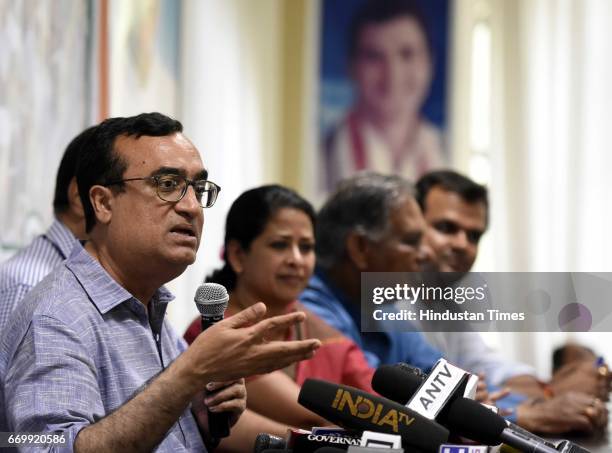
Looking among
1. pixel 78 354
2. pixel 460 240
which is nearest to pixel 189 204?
pixel 78 354

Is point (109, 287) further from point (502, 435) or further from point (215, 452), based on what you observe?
point (502, 435)

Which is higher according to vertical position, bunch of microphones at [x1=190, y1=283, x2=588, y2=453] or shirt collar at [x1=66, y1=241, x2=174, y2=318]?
shirt collar at [x1=66, y1=241, x2=174, y2=318]

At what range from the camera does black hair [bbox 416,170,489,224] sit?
371cm

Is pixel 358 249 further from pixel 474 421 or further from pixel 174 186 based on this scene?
pixel 474 421

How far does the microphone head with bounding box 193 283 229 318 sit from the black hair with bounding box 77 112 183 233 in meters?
0.24

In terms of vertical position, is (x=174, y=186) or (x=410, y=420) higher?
(x=174, y=186)

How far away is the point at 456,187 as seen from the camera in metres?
3.73

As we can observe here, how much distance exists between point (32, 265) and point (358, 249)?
1.07 m

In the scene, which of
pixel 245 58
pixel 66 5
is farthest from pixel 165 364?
pixel 245 58

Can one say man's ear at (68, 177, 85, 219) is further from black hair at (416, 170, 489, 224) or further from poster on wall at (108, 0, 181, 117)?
black hair at (416, 170, 489, 224)

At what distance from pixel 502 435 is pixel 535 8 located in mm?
5079

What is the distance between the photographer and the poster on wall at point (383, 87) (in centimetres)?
619

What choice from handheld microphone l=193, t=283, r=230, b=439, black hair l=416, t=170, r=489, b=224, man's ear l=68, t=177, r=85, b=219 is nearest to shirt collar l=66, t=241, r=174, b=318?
handheld microphone l=193, t=283, r=230, b=439

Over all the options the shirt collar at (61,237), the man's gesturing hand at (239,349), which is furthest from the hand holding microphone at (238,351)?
the shirt collar at (61,237)
